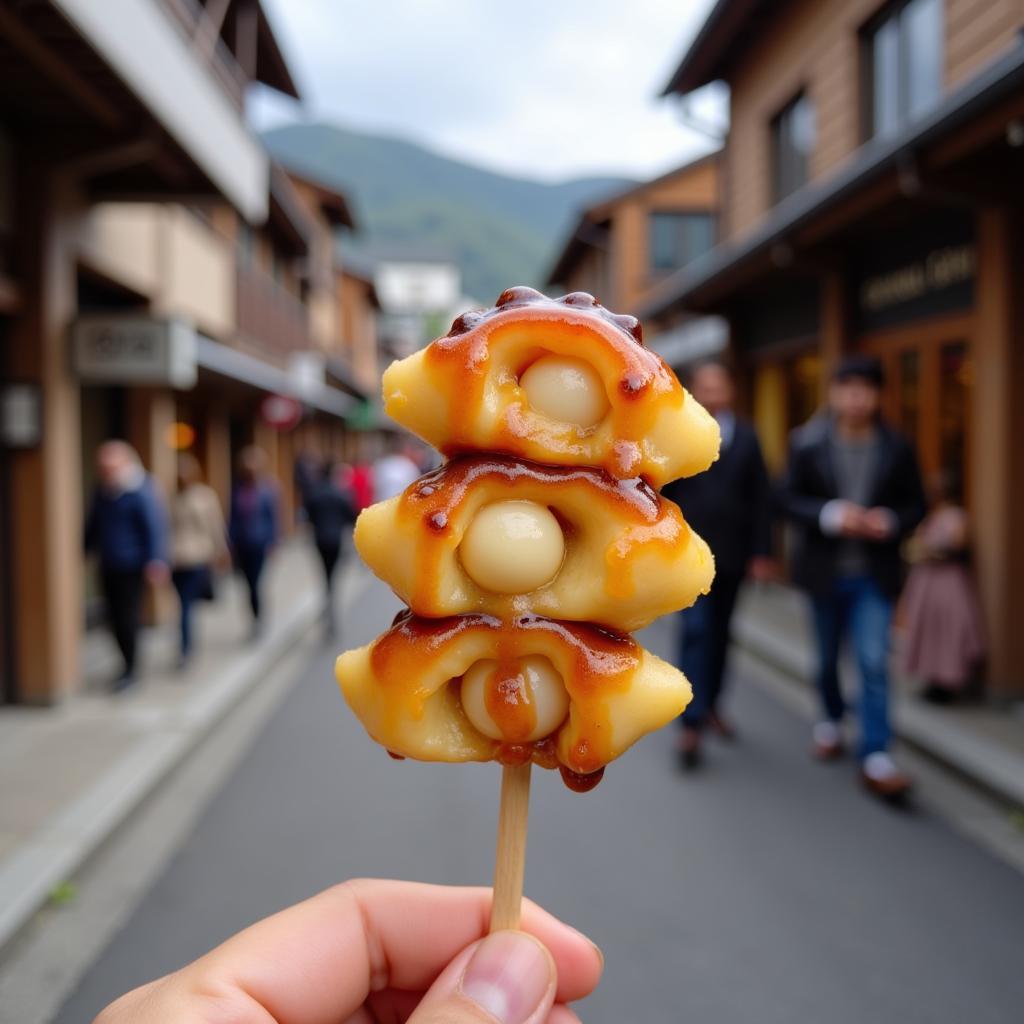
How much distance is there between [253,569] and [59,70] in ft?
19.1

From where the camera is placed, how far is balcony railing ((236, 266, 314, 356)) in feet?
55.5

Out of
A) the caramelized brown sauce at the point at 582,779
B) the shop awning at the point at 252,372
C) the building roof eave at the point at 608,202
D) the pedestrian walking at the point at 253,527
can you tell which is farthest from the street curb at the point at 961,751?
the building roof eave at the point at 608,202

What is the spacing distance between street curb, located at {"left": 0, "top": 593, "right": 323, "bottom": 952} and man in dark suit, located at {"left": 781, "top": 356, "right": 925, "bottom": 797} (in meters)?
4.06

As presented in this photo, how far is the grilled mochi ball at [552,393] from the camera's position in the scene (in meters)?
1.57

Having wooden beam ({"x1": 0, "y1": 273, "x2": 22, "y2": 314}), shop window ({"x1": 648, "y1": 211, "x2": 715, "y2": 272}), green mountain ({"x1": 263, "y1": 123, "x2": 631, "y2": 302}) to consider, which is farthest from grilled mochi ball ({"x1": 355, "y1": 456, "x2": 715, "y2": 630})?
green mountain ({"x1": 263, "y1": 123, "x2": 631, "y2": 302})

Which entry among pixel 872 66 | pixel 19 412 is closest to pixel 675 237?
pixel 872 66

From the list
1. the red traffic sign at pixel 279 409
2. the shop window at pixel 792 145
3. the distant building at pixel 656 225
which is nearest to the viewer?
the shop window at pixel 792 145

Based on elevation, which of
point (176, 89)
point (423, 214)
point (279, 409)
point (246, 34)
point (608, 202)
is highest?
point (423, 214)

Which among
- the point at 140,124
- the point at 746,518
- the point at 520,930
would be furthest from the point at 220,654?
the point at 520,930

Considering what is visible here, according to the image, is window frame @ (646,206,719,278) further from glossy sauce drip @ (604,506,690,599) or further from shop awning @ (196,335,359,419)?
glossy sauce drip @ (604,506,690,599)

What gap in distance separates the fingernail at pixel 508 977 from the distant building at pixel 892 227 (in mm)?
5412

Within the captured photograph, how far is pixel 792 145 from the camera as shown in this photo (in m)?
13.1

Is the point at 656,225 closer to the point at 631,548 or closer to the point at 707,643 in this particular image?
the point at 707,643

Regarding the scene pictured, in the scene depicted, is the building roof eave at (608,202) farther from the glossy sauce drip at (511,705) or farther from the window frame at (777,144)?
the glossy sauce drip at (511,705)
